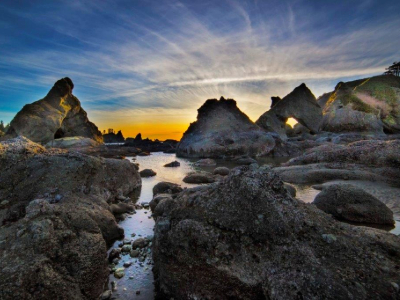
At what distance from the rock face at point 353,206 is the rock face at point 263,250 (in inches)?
134

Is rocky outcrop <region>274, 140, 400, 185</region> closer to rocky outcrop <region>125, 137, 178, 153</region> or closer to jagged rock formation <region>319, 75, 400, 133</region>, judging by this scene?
rocky outcrop <region>125, 137, 178, 153</region>

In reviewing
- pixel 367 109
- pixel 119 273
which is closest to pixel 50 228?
pixel 119 273

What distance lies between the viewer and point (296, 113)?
58844 mm

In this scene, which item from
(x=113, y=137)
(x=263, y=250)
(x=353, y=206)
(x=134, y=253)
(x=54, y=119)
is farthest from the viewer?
(x=113, y=137)

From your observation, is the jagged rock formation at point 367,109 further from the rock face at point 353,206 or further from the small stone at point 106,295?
the small stone at point 106,295

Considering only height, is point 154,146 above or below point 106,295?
above

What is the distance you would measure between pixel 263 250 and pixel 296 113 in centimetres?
6040

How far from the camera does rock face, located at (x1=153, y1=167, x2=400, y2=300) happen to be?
3.16m

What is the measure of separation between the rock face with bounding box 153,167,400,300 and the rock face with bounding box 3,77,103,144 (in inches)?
1818

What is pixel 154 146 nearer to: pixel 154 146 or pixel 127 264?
pixel 154 146

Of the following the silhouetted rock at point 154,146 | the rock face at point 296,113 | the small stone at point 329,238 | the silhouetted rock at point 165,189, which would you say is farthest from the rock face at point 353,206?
the rock face at point 296,113

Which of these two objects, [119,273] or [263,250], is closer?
[263,250]

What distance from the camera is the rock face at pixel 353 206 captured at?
716cm

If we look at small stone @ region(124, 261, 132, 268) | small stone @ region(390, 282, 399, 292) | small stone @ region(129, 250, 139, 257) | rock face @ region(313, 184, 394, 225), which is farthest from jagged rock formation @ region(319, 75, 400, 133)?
small stone @ region(124, 261, 132, 268)
